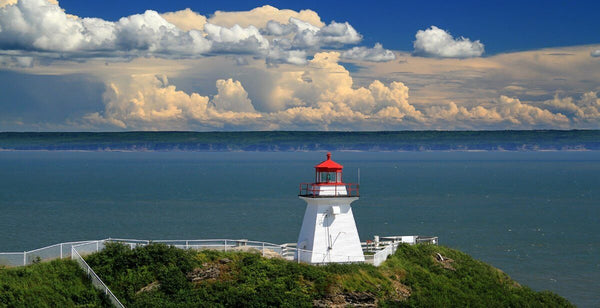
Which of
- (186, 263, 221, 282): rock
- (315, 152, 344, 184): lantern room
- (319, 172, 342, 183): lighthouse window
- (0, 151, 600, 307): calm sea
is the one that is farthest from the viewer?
(0, 151, 600, 307): calm sea

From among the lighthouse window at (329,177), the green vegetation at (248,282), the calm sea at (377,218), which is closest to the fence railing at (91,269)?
the green vegetation at (248,282)

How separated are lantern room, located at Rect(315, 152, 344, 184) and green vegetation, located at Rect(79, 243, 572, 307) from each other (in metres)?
4.24

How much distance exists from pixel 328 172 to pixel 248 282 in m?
6.85

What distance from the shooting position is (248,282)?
31.3 metres

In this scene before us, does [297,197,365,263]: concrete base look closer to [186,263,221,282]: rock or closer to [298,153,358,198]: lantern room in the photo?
[298,153,358,198]: lantern room

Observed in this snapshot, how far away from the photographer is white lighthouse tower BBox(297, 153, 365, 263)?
3444cm

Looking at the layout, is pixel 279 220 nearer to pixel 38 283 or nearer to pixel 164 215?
pixel 164 215

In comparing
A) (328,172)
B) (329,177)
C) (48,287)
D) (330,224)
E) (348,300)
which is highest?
(328,172)

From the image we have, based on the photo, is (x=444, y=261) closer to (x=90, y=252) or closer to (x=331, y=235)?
(x=331, y=235)

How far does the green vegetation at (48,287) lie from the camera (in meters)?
27.9

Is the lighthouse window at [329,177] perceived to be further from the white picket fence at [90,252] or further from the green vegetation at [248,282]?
the green vegetation at [248,282]

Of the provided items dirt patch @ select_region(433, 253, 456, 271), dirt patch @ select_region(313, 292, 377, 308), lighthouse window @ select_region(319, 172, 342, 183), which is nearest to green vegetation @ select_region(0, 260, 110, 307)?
dirt patch @ select_region(313, 292, 377, 308)

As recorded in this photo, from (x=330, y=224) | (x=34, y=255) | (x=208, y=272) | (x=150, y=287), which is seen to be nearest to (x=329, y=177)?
(x=330, y=224)

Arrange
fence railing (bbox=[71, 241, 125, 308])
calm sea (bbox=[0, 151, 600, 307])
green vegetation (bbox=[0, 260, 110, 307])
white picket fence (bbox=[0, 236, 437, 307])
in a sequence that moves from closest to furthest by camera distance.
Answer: green vegetation (bbox=[0, 260, 110, 307]) → fence railing (bbox=[71, 241, 125, 308]) → white picket fence (bbox=[0, 236, 437, 307]) → calm sea (bbox=[0, 151, 600, 307])
